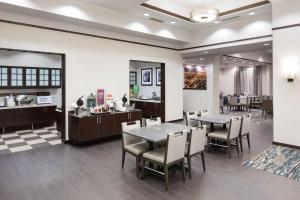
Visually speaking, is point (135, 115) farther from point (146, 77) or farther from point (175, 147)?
point (146, 77)

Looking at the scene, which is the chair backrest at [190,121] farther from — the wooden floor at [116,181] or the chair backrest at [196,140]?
the chair backrest at [196,140]

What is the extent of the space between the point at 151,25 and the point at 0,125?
17.7ft

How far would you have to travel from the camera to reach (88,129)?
5.31 m

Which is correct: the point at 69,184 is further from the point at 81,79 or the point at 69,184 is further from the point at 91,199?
the point at 81,79

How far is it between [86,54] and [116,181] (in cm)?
368

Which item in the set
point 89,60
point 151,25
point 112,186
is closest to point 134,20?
point 151,25

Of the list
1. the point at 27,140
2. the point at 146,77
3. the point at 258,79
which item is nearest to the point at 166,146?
the point at 27,140

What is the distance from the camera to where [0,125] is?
6332 millimetres

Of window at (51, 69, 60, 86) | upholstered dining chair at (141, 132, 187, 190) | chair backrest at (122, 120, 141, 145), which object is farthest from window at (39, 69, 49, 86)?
upholstered dining chair at (141, 132, 187, 190)

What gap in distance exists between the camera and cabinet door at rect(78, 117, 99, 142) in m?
5.20

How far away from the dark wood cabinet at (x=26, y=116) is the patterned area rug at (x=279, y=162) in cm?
614

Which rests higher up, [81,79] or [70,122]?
[81,79]

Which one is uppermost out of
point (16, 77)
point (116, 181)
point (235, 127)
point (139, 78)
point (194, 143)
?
point (139, 78)

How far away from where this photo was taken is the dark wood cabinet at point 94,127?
5.21 m
